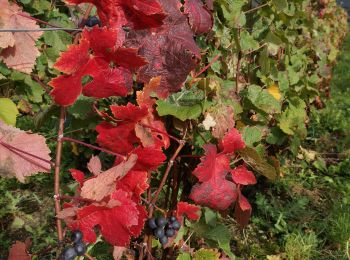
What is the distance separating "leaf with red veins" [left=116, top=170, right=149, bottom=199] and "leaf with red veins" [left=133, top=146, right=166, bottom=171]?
0.02m

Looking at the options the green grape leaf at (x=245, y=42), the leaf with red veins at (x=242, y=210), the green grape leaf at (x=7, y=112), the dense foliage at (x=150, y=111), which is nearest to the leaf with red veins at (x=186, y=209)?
the dense foliage at (x=150, y=111)

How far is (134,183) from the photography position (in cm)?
117

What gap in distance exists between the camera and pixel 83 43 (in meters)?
0.93

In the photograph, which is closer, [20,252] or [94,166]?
[20,252]

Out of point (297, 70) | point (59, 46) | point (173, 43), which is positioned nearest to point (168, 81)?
Result: point (173, 43)

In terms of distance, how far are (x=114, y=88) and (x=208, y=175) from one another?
0.49 meters

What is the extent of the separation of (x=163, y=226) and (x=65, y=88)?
0.67 metres

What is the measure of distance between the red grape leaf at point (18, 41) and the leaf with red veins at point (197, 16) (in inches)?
17.0

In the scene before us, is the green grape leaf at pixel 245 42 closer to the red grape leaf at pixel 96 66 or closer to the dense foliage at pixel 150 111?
the dense foliage at pixel 150 111

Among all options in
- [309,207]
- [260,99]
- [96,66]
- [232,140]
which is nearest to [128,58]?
[96,66]

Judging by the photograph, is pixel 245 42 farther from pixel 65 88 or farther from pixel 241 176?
pixel 65 88

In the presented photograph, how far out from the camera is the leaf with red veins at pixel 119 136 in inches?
48.3

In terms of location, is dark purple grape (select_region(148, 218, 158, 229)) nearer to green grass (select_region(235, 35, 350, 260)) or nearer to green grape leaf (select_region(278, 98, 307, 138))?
green grass (select_region(235, 35, 350, 260))

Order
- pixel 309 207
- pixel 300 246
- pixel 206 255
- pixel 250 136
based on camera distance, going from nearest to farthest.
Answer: pixel 206 255 → pixel 250 136 → pixel 300 246 → pixel 309 207
